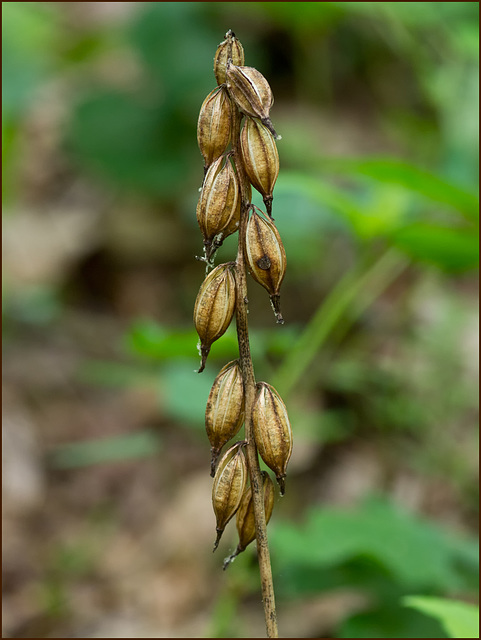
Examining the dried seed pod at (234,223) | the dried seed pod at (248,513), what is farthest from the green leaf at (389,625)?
the dried seed pod at (234,223)

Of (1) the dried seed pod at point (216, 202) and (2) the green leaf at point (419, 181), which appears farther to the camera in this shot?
(2) the green leaf at point (419, 181)

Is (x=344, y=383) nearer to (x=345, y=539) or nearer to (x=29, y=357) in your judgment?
(x=345, y=539)

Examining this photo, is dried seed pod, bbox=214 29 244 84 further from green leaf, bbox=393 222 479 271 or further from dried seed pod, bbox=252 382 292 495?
green leaf, bbox=393 222 479 271

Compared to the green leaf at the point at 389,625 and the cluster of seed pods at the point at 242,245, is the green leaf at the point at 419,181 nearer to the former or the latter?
the cluster of seed pods at the point at 242,245

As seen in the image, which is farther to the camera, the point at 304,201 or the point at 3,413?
the point at 3,413

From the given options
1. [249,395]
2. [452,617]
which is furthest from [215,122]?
[452,617]

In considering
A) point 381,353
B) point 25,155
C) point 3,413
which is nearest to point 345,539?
point 381,353
